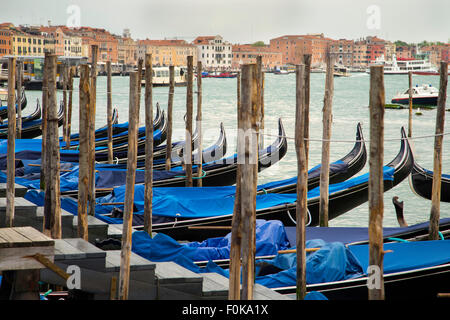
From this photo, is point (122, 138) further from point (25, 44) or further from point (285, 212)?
point (25, 44)

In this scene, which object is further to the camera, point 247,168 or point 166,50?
point 166,50

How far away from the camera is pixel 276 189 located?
6316 mm

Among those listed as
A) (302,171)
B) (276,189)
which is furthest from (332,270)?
(276,189)

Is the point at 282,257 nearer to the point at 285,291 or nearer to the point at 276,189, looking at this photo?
the point at 285,291

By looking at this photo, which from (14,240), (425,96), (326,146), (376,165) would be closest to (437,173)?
(326,146)

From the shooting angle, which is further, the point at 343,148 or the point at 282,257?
the point at 343,148

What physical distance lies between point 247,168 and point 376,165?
1.73 ft

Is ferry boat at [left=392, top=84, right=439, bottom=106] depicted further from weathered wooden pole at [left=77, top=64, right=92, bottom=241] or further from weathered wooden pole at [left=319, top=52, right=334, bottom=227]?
weathered wooden pole at [left=77, top=64, right=92, bottom=241]

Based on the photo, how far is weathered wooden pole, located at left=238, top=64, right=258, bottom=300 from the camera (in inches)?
117

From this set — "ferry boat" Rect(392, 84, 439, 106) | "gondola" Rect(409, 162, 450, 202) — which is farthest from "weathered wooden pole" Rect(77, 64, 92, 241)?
"ferry boat" Rect(392, 84, 439, 106)

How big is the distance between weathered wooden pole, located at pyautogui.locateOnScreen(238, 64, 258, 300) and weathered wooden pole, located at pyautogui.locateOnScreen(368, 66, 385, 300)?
1.62ft

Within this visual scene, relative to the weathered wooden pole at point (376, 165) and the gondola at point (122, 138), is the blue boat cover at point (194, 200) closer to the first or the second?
the weathered wooden pole at point (376, 165)

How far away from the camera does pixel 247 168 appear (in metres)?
2.98
